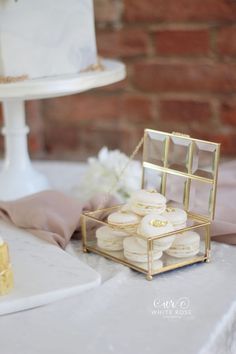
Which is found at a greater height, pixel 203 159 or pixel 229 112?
pixel 203 159

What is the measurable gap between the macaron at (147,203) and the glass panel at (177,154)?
67 mm

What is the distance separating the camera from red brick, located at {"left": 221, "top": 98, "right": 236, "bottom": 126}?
5.20 ft

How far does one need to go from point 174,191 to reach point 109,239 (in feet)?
0.47

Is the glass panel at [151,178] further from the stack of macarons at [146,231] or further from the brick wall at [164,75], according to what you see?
the brick wall at [164,75]

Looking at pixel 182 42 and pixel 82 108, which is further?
pixel 82 108

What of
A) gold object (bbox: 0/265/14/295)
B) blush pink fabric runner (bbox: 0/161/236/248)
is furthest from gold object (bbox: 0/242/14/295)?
blush pink fabric runner (bbox: 0/161/236/248)

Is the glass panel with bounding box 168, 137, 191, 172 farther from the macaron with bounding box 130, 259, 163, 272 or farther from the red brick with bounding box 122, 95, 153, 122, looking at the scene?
the red brick with bounding box 122, 95, 153, 122

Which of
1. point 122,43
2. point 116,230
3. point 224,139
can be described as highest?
point 122,43

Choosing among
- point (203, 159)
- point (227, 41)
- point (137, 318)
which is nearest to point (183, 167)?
point (203, 159)

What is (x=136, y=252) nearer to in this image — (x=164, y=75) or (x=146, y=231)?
(x=146, y=231)

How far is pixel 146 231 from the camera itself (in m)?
0.77

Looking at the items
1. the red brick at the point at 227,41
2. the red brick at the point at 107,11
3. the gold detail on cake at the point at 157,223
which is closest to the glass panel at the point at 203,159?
the gold detail on cake at the point at 157,223

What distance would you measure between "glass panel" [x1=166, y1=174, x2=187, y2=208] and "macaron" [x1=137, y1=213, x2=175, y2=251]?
11cm

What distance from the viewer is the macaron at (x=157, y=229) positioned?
771 mm
